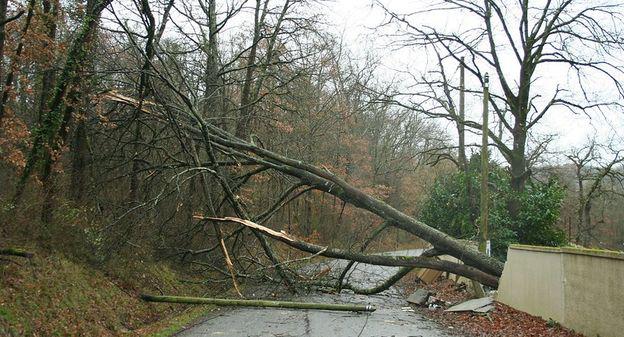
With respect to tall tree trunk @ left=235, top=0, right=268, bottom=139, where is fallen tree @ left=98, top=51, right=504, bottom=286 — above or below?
below

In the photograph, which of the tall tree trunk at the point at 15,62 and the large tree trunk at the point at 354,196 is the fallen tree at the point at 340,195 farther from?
the tall tree trunk at the point at 15,62

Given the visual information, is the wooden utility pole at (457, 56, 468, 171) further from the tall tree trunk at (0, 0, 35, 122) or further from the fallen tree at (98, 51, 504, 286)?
the tall tree trunk at (0, 0, 35, 122)

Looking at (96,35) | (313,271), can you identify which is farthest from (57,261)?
(313,271)

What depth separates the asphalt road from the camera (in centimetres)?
978

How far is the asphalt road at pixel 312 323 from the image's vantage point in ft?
32.1

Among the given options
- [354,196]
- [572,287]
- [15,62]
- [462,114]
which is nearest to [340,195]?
[354,196]

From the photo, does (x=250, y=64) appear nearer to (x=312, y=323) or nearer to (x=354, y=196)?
(x=354, y=196)

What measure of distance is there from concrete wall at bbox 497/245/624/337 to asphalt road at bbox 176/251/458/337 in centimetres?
199

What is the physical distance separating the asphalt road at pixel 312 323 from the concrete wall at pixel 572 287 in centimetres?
199

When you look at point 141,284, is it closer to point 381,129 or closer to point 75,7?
point 75,7

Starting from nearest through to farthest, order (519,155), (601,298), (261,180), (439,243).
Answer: (601,298), (439,243), (261,180), (519,155)

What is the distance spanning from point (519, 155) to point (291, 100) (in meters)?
8.95

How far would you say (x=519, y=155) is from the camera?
851 inches

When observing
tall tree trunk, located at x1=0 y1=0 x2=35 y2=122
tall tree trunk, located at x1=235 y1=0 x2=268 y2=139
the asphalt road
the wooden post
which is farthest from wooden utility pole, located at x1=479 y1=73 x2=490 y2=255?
tall tree trunk, located at x1=0 y1=0 x2=35 y2=122
